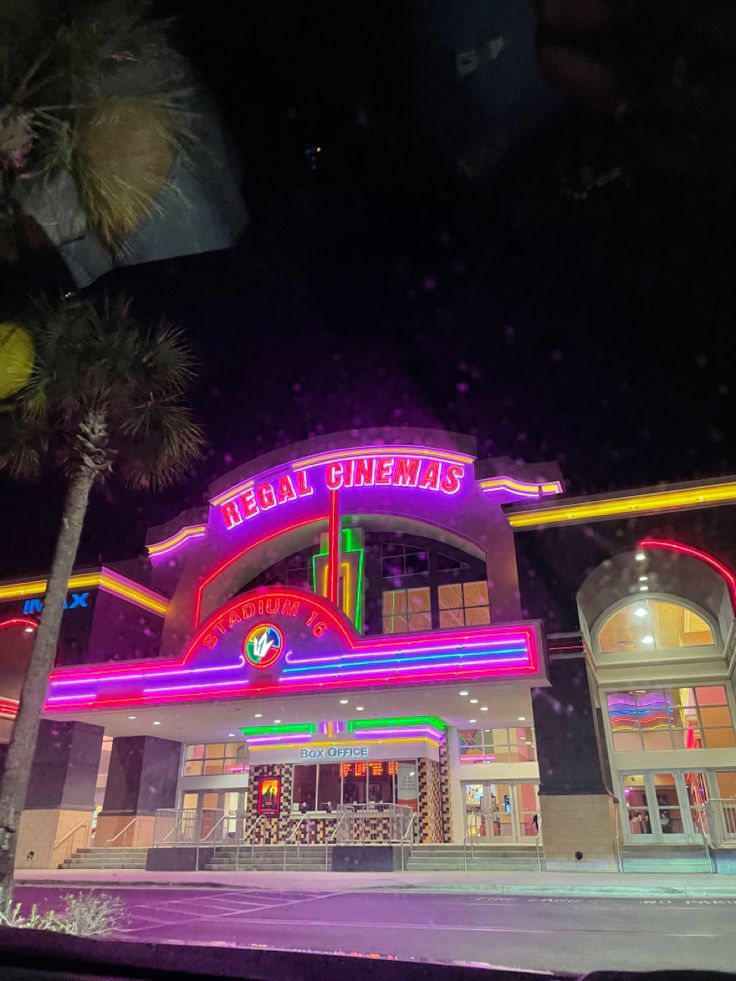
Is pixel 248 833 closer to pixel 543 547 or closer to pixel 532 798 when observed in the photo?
pixel 532 798

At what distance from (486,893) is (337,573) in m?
11.2

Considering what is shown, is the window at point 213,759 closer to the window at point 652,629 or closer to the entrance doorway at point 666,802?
the entrance doorway at point 666,802

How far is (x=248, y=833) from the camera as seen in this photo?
25156mm

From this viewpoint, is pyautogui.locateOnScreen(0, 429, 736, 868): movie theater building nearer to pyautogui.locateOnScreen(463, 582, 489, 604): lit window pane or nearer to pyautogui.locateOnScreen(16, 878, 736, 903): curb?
pyautogui.locateOnScreen(463, 582, 489, 604): lit window pane

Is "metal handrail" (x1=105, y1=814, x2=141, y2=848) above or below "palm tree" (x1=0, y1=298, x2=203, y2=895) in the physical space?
below

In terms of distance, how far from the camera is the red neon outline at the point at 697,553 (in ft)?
63.3

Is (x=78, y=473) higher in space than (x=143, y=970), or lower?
higher

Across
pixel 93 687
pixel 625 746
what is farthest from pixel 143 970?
pixel 625 746

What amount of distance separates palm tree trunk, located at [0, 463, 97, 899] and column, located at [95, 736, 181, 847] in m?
16.9

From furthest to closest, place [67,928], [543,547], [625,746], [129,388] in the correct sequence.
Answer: [625,746] < [543,547] < [129,388] < [67,928]

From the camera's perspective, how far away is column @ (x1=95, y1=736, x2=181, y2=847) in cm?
2385

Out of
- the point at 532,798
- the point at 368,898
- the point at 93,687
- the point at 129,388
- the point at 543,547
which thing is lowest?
the point at 368,898

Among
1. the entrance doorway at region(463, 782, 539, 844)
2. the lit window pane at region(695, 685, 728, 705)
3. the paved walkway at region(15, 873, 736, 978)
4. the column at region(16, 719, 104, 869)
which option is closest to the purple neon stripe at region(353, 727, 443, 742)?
the entrance doorway at region(463, 782, 539, 844)

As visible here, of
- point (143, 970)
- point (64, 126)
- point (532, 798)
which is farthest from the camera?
point (532, 798)
